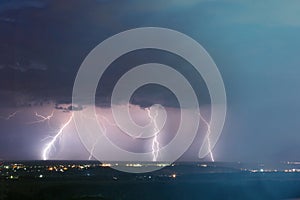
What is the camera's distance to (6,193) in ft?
175

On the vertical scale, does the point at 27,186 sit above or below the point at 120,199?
above

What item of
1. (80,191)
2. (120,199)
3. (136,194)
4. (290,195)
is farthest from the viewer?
(290,195)

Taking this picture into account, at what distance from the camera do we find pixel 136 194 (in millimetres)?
55562

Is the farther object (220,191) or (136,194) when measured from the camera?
(220,191)

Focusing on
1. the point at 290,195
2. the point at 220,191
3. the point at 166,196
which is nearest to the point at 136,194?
the point at 166,196

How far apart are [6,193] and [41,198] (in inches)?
167

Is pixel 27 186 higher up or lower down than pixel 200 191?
higher up

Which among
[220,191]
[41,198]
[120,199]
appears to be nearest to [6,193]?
[41,198]

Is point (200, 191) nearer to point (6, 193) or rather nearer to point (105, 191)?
point (105, 191)

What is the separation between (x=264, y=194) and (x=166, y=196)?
48.3 feet

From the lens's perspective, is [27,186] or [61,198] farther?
[27,186]

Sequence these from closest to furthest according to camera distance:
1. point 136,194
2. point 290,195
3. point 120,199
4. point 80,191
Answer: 1. point 120,199
2. point 136,194
3. point 80,191
4. point 290,195

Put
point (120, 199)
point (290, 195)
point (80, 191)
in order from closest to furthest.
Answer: point (120, 199) < point (80, 191) < point (290, 195)

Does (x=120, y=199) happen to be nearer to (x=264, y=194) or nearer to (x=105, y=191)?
(x=105, y=191)
